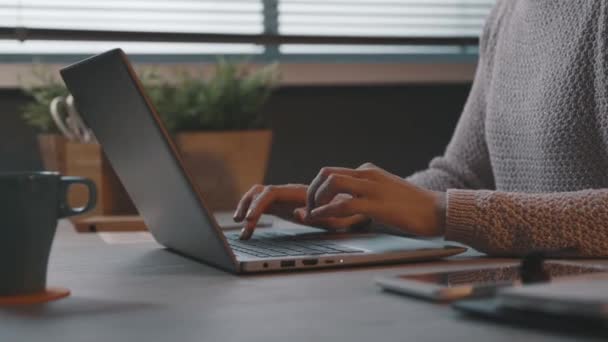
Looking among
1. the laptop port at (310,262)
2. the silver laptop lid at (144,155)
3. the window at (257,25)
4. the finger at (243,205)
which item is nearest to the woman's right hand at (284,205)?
the finger at (243,205)

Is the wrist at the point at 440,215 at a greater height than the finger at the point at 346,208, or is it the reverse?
the finger at the point at 346,208

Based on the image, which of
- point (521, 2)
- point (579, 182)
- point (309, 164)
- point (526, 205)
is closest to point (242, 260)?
point (526, 205)

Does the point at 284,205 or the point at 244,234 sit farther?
the point at 284,205

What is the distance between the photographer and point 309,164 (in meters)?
2.23

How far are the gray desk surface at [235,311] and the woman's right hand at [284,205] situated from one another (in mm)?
208

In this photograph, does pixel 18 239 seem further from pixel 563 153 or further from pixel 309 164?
pixel 309 164

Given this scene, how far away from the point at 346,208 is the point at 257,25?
1.30 meters

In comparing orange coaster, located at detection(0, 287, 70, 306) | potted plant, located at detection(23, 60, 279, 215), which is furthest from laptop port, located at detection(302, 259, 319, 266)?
potted plant, located at detection(23, 60, 279, 215)

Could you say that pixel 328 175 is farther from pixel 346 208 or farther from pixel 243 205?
pixel 243 205

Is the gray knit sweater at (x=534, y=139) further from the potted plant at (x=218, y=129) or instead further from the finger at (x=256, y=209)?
the potted plant at (x=218, y=129)

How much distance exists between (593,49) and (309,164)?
1084mm

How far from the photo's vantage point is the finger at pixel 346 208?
3.19ft

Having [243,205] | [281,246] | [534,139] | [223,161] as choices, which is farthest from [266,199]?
[223,161]

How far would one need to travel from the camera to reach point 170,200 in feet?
3.06
